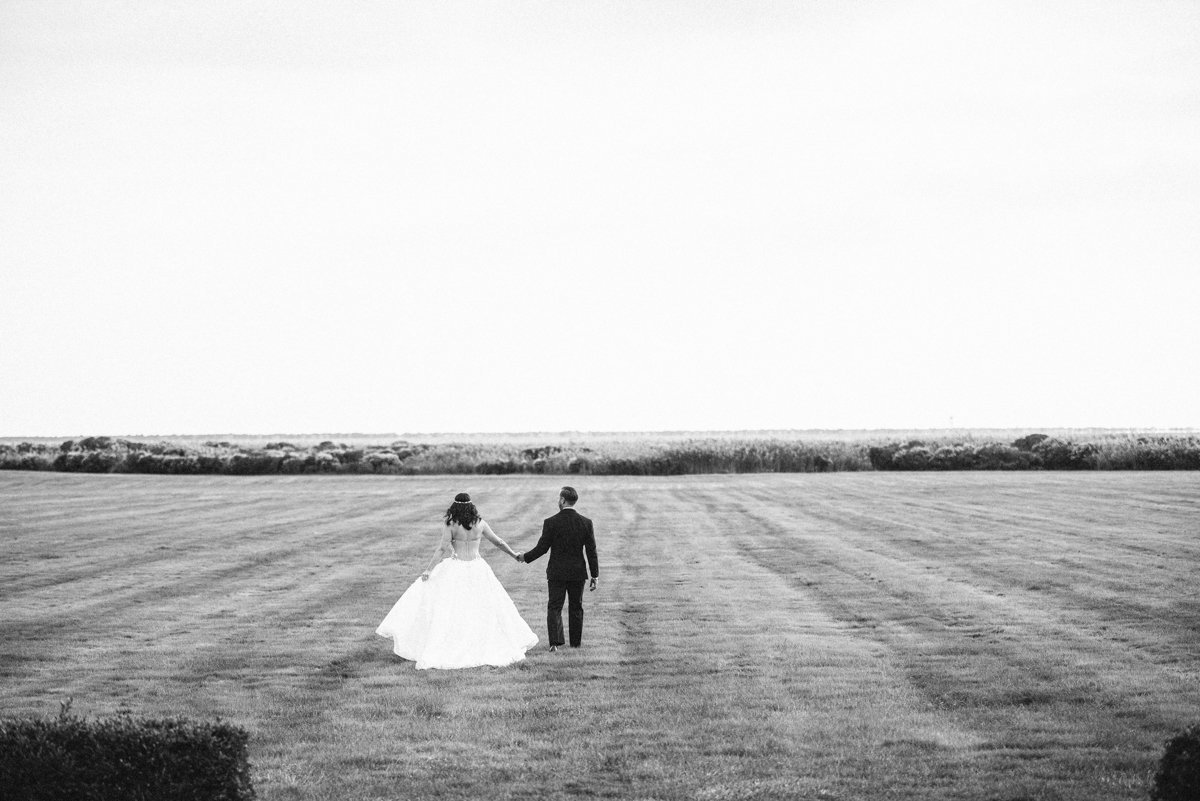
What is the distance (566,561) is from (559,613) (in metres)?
0.76

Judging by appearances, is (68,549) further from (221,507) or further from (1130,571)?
(1130,571)

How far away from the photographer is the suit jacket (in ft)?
49.0

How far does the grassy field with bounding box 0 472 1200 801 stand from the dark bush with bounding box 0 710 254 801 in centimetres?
176

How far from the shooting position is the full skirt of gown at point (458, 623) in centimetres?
1406

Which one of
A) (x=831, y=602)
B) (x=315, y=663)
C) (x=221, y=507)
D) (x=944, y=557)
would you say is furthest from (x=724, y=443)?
(x=315, y=663)

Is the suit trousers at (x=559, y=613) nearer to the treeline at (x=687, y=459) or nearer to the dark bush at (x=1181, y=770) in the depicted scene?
the dark bush at (x=1181, y=770)

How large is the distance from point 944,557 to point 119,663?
16754 mm

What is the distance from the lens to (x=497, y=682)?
1308cm

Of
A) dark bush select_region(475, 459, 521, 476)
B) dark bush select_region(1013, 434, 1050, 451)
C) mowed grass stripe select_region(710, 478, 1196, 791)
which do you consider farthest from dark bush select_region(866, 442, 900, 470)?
mowed grass stripe select_region(710, 478, 1196, 791)

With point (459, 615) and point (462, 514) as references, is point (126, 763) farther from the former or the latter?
point (462, 514)

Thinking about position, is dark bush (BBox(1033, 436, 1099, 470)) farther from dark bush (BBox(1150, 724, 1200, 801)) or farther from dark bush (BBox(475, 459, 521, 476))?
dark bush (BBox(1150, 724, 1200, 801))

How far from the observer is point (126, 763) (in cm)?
714

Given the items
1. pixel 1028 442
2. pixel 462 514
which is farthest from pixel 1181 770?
pixel 1028 442

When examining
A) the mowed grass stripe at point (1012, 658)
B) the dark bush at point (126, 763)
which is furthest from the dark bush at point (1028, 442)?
the dark bush at point (126, 763)
